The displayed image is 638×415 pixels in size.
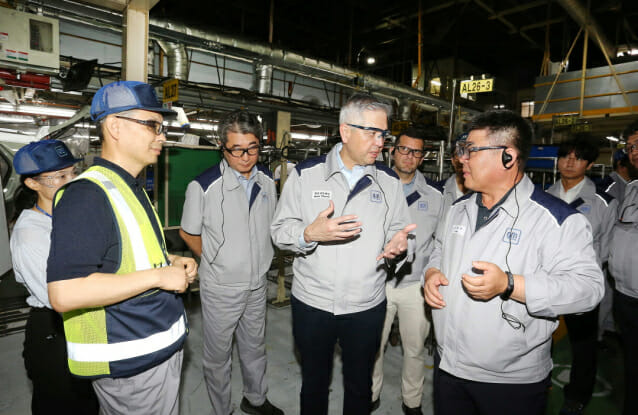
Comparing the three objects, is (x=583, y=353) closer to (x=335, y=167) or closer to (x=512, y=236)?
(x=512, y=236)

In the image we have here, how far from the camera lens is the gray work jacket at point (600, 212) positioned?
285cm

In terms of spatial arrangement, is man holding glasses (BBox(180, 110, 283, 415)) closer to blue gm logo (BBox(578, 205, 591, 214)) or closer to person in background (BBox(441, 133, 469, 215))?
person in background (BBox(441, 133, 469, 215))

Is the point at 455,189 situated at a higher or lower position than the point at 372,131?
lower

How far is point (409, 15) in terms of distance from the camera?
25.7 ft

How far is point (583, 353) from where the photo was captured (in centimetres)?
241

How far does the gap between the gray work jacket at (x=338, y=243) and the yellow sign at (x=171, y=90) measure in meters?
2.06

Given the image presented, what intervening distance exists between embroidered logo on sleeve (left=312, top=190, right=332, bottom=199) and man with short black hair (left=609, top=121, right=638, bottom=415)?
1.98 metres

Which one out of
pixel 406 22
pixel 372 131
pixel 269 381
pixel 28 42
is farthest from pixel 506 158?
pixel 406 22

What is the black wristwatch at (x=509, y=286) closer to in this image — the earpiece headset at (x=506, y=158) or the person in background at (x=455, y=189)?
the earpiece headset at (x=506, y=158)

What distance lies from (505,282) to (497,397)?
1.70 feet

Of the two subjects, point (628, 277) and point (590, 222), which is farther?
point (590, 222)

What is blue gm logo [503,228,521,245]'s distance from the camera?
135 centimetres

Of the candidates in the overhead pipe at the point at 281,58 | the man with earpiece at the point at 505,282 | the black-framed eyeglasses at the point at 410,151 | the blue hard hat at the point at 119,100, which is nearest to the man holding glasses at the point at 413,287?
the black-framed eyeglasses at the point at 410,151

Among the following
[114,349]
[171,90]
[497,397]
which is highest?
[171,90]
